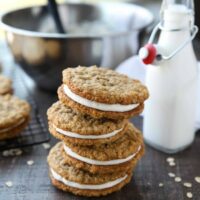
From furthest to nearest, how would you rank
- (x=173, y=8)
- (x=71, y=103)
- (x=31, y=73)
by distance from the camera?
(x=31, y=73)
(x=173, y=8)
(x=71, y=103)

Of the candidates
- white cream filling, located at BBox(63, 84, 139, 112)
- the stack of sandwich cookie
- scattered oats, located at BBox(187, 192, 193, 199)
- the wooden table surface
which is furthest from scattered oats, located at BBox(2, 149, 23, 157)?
scattered oats, located at BBox(187, 192, 193, 199)

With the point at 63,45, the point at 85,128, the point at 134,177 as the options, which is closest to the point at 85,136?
the point at 85,128

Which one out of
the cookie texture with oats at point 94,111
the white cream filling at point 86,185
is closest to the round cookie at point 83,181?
the white cream filling at point 86,185

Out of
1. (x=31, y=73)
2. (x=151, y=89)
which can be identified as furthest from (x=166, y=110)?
(x=31, y=73)

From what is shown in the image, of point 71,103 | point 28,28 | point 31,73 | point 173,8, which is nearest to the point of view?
point 71,103

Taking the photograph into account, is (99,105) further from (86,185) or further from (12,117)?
(12,117)

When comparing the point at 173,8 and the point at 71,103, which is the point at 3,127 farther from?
the point at 173,8

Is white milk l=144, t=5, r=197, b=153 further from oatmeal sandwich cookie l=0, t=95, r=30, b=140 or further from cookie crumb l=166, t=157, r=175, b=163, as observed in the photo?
oatmeal sandwich cookie l=0, t=95, r=30, b=140
